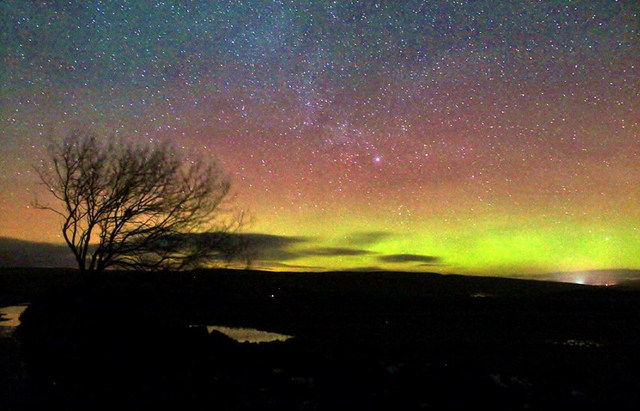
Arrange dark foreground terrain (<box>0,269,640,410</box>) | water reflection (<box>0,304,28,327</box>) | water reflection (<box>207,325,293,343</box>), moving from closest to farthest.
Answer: dark foreground terrain (<box>0,269,640,410</box>) → water reflection (<box>207,325,293,343</box>) → water reflection (<box>0,304,28,327</box>)

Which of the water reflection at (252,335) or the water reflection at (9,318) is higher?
the water reflection at (9,318)

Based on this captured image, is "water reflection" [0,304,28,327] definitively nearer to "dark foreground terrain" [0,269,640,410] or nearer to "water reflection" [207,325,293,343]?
"dark foreground terrain" [0,269,640,410]

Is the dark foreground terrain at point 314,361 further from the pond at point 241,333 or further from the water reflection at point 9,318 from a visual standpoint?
Result: the water reflection at point 9,318

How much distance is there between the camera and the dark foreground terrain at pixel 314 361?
1082cm

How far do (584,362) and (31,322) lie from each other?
21582 millimetres

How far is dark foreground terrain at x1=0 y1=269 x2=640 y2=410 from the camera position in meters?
10.8

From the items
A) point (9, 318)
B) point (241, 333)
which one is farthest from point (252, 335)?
point (9, 318)

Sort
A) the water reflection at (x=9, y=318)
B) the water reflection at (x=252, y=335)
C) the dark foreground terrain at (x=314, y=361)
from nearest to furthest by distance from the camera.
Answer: the dark foreground terrain at (x=314, y=361)
the water reflection at (x=252, y=335)
the water reflection at (x=9, y=318)

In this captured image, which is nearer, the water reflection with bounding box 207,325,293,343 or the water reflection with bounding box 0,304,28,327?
the water reflection with bounding box 207,325,293,343

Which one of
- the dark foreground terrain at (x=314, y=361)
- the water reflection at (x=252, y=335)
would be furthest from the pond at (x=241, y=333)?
the dark foreground terrain at (x=314, y=361)

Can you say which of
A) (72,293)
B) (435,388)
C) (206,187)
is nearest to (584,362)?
(435,388)

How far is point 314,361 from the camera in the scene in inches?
578

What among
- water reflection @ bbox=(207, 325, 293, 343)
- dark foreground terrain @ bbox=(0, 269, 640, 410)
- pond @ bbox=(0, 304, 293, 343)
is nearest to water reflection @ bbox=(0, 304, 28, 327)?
pond @ bbox=(0, 304, 293, 343)

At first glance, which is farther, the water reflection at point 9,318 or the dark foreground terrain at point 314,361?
the water reflection at point 9,318
